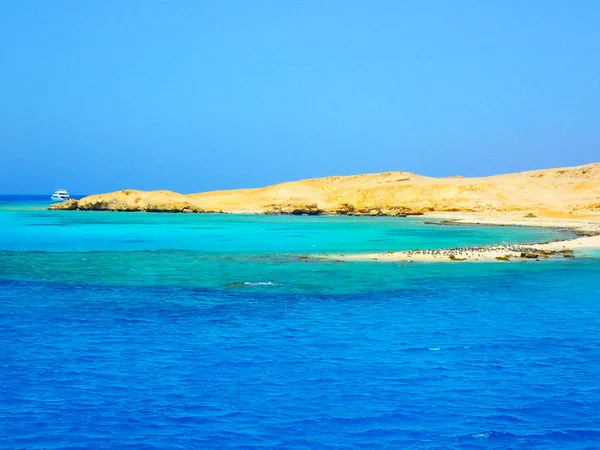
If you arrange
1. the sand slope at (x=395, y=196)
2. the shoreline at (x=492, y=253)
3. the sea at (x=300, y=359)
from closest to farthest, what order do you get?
the sea at (x=300, y=359) < the shoreline at (x=492, y=253) < the sand slope at (x=395, y=196)

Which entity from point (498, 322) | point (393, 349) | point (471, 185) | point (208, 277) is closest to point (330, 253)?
point (208, 277)

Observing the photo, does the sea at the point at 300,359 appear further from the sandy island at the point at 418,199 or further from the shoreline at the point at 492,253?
the sandy island at the point at 418,199

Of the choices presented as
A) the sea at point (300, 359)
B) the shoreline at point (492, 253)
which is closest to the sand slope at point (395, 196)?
the shoreline at point (492, 253)

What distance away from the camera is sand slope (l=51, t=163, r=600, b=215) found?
84750mm

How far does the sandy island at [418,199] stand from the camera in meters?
76.1

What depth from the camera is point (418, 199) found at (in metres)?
93.9

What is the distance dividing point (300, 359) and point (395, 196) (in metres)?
83.0

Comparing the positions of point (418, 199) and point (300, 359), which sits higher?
point (418, 199)

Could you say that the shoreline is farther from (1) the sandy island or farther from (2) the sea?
(1) the sandy island

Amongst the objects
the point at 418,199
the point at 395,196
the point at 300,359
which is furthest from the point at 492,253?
the point at 395,196

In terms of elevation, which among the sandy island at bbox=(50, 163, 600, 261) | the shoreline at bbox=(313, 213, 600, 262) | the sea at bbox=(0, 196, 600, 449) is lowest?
the sea at bbox=(0, 196, 600, 449)

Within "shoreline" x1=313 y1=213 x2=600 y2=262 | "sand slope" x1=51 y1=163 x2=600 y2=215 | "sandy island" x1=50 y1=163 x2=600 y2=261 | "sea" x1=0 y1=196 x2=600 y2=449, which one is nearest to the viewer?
"sea" x1=0 y1=196 x2=600 y2=449

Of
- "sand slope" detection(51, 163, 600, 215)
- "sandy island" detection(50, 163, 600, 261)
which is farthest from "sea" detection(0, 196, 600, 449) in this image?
"sand slope" detection(51, 163, 600, 215)

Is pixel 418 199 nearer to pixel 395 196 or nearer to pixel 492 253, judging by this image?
pixel 395 196
